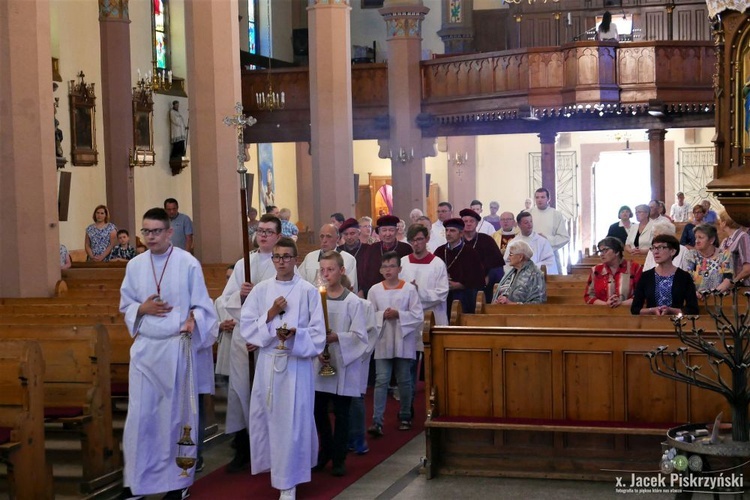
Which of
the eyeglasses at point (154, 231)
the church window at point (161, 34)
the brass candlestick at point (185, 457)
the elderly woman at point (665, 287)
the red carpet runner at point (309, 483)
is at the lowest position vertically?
the red carpet runner at point (309, 483)

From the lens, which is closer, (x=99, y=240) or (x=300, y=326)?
(x=300, y=326)

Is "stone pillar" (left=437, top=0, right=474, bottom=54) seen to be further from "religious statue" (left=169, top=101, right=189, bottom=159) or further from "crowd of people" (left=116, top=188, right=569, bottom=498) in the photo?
"crowd of people" (left=116, top=188, right=569, bottom=498)

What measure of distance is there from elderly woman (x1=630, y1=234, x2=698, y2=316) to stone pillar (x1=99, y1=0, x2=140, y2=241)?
12.3m

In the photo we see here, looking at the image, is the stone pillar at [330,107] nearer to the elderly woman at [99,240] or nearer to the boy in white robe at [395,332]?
the elderly woman at [99,240]

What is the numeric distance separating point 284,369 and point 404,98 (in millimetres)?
15412

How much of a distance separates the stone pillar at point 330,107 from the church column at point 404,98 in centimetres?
442

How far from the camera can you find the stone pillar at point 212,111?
A: 1370 centimetres

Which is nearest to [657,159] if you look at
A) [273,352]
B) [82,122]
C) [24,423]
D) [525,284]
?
[82,122]

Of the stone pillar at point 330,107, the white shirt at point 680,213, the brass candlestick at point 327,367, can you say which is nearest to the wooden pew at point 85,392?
the brass candlestick at point 327,367

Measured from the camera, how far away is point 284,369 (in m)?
6.91

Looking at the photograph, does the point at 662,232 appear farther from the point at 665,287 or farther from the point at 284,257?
the point at 284,257

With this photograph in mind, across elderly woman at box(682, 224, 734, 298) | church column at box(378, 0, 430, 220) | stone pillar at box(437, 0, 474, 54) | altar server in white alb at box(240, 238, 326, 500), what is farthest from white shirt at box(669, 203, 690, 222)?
altar server in white alb at box(240, 238, 326, 500)

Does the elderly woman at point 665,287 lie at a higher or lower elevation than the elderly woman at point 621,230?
lower

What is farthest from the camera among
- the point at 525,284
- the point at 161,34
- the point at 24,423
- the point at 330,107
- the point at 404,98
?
the point at 161,34
